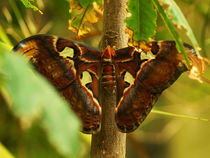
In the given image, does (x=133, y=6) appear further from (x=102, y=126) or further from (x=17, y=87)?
(x=17, y=87)

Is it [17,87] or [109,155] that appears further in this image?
[109,155]

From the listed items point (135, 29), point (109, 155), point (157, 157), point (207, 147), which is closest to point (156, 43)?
point (135, 29)

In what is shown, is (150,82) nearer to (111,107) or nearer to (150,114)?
(111,107)

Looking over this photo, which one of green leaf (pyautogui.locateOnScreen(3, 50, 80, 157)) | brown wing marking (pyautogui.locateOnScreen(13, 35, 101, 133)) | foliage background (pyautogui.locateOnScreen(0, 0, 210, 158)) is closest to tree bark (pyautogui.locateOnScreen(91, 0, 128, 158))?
brown wing marking (pyautogui.locateOnScreen(13, 35, 101, 133))

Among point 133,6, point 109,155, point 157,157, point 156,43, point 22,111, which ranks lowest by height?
point 157,157

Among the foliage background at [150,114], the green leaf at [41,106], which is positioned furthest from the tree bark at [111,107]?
the green leaf at [41,106]

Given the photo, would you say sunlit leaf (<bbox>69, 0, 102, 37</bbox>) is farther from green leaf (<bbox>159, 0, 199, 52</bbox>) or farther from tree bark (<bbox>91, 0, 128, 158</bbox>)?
green leaf (<bbox>159, 0, 199, 52</bbox>)
